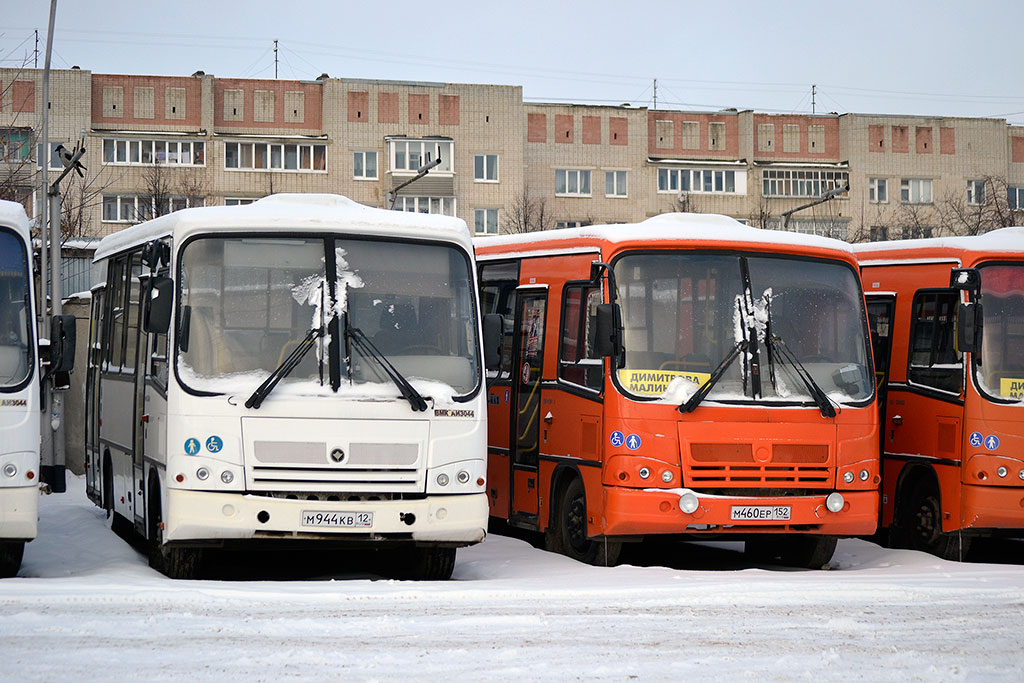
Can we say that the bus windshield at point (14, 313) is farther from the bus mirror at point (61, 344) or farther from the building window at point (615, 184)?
the building window at point (615, 184)

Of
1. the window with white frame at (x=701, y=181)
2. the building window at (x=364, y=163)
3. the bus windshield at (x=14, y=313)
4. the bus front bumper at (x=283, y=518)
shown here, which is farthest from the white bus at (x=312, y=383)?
the window with white frame at (x=701, y=181)

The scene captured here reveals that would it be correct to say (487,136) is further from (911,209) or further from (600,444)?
(600,444)

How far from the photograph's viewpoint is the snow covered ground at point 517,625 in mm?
8461

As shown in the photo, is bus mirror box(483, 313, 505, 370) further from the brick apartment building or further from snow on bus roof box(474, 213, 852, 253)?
the brick apartment building

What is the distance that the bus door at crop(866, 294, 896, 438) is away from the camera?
55.5ft

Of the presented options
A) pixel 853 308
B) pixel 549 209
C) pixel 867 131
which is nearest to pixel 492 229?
pixel 549 209

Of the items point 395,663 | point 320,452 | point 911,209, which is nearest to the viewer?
point 395,663

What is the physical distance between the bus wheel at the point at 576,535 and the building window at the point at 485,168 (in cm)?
6252

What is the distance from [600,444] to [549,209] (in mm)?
65967

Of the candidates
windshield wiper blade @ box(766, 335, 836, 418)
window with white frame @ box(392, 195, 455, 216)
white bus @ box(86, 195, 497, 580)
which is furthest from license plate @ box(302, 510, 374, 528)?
window with white frame @ box(392, 195, 455, 216)

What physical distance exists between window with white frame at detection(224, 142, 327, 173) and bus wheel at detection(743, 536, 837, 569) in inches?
2399

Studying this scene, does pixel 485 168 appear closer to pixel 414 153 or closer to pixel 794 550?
pixel 414 153

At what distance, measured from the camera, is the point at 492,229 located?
77.9 m

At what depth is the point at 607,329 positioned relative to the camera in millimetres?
13812
